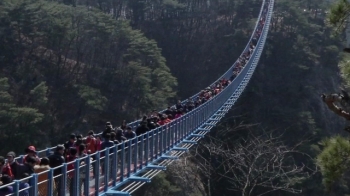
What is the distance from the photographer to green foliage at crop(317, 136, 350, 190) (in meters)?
4.39

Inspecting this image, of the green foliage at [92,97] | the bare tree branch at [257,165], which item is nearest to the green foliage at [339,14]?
the bare tree branch at [257,165]

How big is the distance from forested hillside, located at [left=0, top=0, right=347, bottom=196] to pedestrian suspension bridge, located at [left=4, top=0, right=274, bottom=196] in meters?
2.31

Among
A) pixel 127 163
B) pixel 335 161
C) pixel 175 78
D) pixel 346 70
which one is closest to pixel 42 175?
pixel 335 161

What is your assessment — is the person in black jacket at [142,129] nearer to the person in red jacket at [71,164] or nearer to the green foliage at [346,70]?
the person in red jacket at [71,164]

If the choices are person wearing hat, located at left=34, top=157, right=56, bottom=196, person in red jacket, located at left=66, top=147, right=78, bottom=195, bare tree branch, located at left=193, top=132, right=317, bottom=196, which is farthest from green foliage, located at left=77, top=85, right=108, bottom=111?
person wearing hat, located at left=34, top=157, right=56, bottom=196

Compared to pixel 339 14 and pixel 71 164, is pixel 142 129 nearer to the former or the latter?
pixel 71 164

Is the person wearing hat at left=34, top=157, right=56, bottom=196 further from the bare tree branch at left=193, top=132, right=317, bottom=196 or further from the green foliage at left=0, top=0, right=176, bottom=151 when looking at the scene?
the green foliage at left=0, top=0, right=176, bottom=151

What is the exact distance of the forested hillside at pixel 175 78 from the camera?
1000 inches

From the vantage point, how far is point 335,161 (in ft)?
A: 14.4

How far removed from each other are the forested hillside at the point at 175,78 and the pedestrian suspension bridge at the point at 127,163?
7.57 ft

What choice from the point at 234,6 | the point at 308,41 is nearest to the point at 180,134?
the point at 308,41

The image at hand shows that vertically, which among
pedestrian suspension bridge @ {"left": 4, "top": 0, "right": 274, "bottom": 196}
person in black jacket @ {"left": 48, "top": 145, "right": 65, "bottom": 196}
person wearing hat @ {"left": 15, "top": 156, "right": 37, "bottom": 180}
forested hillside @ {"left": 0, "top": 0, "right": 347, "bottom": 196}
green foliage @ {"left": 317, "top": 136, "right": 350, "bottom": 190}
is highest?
green foliage @ {"left": 317, "top": 136, "right": 350, "bottom": 190}

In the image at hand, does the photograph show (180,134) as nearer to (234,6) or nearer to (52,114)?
(52,114)

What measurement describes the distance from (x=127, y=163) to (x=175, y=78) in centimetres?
2391
